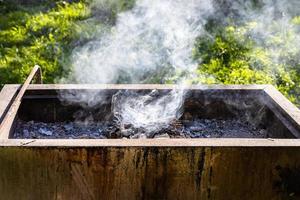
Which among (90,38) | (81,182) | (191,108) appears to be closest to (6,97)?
(81,182)

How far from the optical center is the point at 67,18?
8.23m

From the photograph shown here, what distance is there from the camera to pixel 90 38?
746 cm

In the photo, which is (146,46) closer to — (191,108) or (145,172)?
(191,108)

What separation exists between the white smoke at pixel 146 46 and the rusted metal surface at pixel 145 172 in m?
3.31

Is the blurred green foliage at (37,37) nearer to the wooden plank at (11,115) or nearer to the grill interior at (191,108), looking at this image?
the grill interior at (191,108)

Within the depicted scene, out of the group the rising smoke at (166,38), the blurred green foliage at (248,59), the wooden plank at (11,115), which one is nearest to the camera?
the wooden plank at (11,115)

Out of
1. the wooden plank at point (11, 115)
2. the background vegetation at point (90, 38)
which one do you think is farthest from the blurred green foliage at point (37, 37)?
the wooden plank at point (11, 115)

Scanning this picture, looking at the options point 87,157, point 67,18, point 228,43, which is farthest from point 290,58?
point 87,157

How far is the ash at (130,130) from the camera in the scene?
141 inches

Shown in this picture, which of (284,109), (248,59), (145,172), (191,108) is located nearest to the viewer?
(145,172)

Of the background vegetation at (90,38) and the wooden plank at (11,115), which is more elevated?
the background vegetation at (90,38)

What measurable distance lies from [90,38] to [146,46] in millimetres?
962

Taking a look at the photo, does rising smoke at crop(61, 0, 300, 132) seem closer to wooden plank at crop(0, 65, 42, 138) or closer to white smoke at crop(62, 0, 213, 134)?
white smoke at crop(62, 0, 213, 134)

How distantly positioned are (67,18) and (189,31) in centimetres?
216
